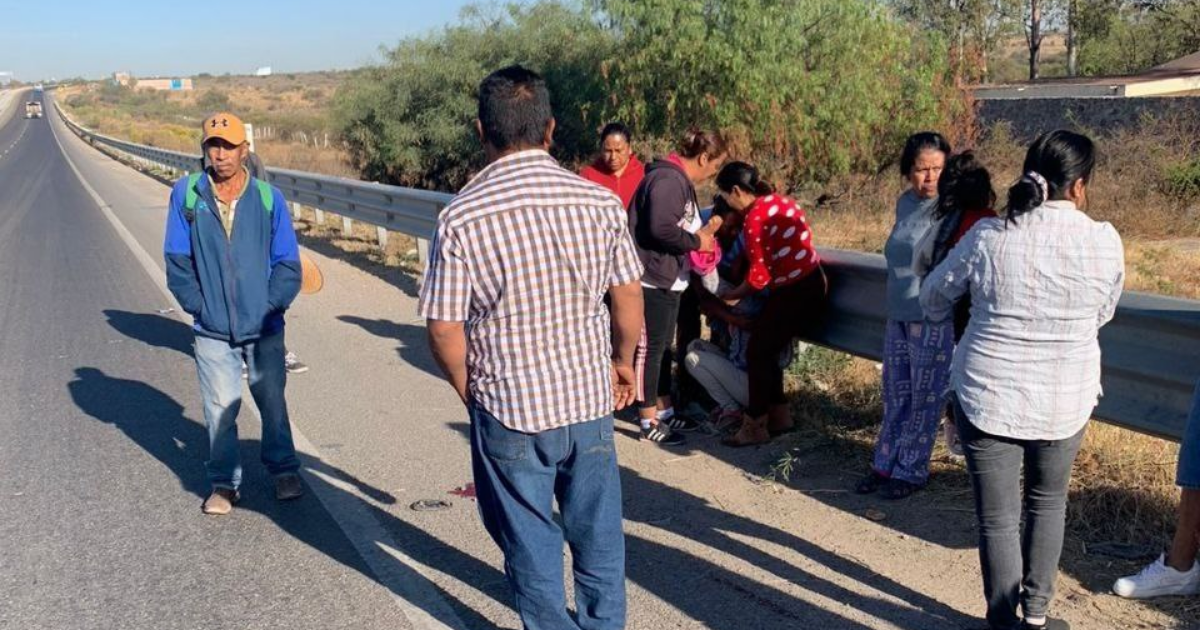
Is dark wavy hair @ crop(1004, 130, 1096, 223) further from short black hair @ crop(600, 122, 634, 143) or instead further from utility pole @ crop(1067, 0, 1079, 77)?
utility pole @ crop(1067, 0, 1079, 77)

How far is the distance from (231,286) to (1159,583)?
397 cm

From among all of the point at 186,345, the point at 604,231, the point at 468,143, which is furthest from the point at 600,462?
the point at 468,143

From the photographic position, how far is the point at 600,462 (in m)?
3.29

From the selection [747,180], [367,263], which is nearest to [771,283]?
[747,180]

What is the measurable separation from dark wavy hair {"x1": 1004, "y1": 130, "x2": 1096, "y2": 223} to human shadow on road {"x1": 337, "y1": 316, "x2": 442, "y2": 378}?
5111mm

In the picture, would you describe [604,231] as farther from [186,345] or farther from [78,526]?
[186,345]

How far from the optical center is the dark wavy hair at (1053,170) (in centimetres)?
332

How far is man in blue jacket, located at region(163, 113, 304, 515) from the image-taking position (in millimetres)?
5070

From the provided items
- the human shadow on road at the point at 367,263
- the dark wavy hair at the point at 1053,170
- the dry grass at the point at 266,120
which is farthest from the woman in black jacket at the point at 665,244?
the dry grass at the point at 266,120

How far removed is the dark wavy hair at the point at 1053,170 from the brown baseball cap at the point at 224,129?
336 cm

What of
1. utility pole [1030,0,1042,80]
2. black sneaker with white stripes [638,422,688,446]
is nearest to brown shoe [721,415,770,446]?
black sneaker with white stripes [638,422,688,446]

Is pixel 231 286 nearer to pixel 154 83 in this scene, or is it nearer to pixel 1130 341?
pixel 1130 341

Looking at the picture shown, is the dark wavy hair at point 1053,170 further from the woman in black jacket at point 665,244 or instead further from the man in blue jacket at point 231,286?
the man in blue jacket at point 231,286

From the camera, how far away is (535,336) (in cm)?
312
